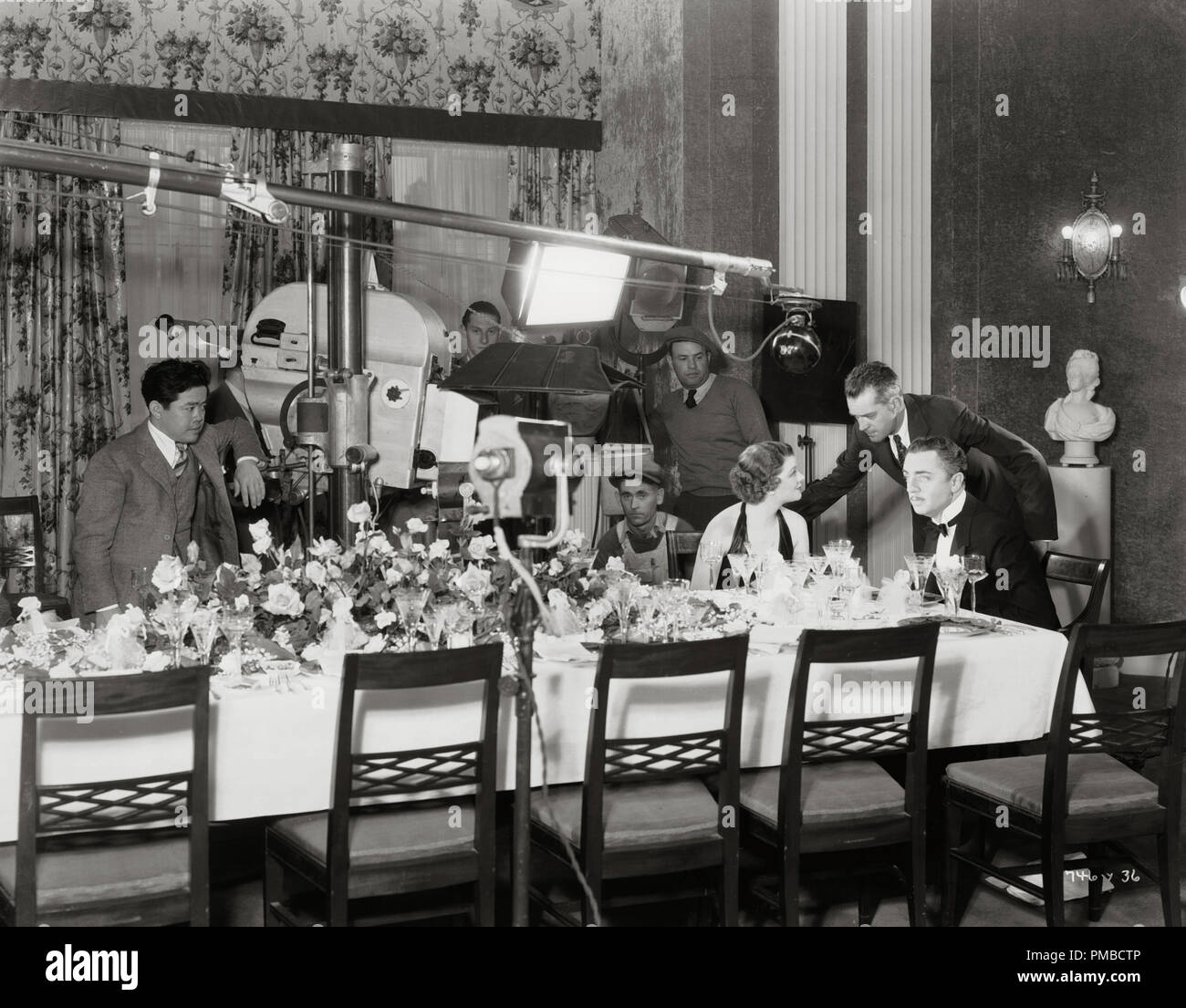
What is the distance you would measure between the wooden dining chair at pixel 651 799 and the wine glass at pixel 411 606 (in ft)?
1.87

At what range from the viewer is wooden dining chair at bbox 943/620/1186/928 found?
11.1 ft

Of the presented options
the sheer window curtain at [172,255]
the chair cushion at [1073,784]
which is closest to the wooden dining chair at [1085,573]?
the chair cushion at [1073,784]

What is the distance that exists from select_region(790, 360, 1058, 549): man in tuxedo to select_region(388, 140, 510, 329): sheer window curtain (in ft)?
11.4

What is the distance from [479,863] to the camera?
3.14m

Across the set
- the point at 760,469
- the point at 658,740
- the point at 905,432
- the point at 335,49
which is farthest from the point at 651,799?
the point at 335,49

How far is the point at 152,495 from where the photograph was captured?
5020 mm

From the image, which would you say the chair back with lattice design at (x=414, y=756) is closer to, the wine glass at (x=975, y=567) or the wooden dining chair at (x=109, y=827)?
the wooden dining chair at (x=109, y=827)

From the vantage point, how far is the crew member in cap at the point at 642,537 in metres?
5.25

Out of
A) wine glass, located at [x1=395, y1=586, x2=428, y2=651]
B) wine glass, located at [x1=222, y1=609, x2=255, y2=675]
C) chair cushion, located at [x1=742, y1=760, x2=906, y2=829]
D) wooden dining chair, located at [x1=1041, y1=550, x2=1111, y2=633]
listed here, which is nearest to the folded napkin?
wine glass, located at [x1=395, y1=586, x2=428, y2=651]

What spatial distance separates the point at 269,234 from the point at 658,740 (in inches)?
234

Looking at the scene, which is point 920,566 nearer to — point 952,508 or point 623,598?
point 952,508
